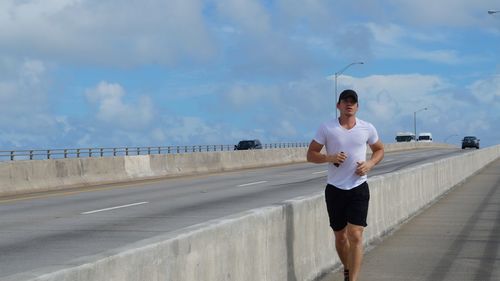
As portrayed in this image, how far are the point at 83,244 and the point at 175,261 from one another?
7008mm

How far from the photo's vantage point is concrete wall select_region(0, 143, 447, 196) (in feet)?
81.8

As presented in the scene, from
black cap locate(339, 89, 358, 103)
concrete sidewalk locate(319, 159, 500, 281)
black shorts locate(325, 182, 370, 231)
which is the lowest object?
concrete sidewalk locate(319, 159, 500, 281)

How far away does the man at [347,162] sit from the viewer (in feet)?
25.2

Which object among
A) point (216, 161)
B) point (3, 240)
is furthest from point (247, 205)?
point (216, 161)

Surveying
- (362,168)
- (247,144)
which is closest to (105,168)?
(362,168)

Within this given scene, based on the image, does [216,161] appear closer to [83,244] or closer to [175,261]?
[83,244]

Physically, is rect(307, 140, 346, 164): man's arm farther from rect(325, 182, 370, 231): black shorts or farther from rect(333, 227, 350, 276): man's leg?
rect(333, 227, 350, 276): man's leg

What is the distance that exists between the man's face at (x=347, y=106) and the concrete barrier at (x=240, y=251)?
48.7 inches

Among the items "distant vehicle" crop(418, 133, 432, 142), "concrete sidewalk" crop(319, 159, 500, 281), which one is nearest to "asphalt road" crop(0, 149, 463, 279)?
"concrete sidewalk" crop(319, 159, 500, 281)

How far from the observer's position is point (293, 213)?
873 centimetres

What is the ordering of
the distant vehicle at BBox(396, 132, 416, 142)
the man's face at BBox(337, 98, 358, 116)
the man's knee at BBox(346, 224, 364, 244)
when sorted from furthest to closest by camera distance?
the distant vehicle at BBox(396, 132, 416, 142) → the man's knee at BBox(346, 224, 364, 244) → the man's face at BBox(337, 98, 358, 116)

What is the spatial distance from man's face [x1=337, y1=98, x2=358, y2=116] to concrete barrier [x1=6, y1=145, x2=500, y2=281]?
4.06ft

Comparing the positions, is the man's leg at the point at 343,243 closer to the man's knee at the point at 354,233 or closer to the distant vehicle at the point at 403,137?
the man's knee at the point at 354,233

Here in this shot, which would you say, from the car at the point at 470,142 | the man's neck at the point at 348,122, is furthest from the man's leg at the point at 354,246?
the car at the point at 470,142
